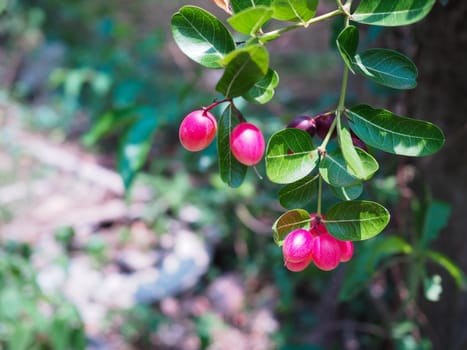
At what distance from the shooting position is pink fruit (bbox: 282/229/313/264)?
63cm

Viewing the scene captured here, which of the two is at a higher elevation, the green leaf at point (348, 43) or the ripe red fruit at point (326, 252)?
the green leaf at point (348, 43)

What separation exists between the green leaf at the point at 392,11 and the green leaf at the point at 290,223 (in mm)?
231

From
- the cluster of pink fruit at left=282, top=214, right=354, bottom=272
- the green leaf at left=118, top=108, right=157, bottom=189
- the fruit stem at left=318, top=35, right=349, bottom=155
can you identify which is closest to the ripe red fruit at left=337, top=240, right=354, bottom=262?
the cluster of pink fruit at left=282, top=214, right=354, bottom=272

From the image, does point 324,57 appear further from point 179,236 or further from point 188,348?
point 188,348

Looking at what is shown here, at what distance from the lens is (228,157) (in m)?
0.68

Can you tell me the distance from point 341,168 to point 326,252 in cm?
10

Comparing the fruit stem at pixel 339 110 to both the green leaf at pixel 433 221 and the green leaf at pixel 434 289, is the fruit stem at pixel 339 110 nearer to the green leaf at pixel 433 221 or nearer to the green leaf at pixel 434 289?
the green leaf at pixel 434 289

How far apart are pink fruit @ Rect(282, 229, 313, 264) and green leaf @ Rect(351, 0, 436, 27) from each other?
25 centimetres

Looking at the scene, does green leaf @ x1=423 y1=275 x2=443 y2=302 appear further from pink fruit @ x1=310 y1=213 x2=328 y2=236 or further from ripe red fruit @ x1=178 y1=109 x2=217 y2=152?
ripe red fruit @ x1=178 y1=109 x2=217 y2=152

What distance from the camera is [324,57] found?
4188 millimetres

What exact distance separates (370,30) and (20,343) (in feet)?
4.18

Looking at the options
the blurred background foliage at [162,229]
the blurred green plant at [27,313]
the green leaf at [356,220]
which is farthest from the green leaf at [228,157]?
the blurred green plant at [27,313]

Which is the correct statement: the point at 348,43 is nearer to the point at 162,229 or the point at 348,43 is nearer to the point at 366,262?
the point at 366,262

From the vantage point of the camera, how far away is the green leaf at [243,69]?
56 centimetres
